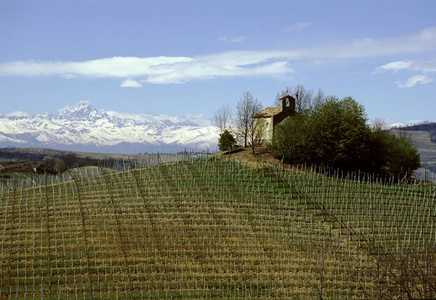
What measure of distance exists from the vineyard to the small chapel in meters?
16.4

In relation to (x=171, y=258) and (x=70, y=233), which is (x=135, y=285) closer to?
(x=171, y=258)

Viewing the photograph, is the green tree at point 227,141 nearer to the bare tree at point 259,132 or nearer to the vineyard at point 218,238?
the bare tree at point 259,132

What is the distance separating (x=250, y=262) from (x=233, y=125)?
38687 millimetres

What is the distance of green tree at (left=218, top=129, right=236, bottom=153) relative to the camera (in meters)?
56.7

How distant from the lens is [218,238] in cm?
2908

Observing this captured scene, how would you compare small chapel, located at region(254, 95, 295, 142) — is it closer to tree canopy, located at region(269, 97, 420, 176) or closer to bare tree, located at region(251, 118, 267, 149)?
bare tree, located at region(251, 118, 267, 149)

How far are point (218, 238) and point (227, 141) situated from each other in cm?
2835

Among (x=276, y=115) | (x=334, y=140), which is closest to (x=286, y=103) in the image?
(x=276, y=115)

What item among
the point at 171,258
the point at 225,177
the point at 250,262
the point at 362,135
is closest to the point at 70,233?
the point at 171,258

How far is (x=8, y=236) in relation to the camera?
2850 centimetres

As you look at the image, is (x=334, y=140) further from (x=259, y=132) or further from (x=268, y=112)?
(x=268, y=112)

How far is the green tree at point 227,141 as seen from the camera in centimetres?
5667

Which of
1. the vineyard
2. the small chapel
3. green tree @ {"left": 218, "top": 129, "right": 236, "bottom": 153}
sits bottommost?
the vineyard

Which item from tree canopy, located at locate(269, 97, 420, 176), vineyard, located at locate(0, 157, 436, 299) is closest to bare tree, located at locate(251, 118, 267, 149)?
tree canopy, located at locate(269, 97, 420, 176)
